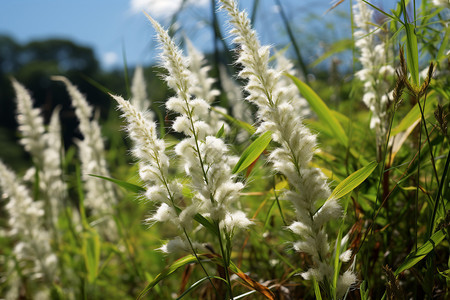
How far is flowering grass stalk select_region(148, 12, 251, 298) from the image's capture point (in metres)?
0.85

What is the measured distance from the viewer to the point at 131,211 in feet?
14.3

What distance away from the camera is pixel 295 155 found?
2.74ft

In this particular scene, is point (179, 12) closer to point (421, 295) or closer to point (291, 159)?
point (291, 159)

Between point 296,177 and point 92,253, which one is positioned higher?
point 296,177

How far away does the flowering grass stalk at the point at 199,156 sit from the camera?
2.77 ft

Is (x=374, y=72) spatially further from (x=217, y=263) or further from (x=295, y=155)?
(x=217, y=263)

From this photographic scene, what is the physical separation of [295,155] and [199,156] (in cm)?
21

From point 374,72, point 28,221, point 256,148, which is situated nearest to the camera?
point 256,148

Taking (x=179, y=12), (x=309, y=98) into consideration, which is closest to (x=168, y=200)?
(x=309, y=98)

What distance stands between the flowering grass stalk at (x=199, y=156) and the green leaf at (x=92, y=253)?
1.30 metres

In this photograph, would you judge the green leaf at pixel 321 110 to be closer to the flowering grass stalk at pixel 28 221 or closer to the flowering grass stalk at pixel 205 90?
the flowering grass stalk at pixel 205 90

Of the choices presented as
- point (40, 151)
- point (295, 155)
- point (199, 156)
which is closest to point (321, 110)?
point (295, 155)

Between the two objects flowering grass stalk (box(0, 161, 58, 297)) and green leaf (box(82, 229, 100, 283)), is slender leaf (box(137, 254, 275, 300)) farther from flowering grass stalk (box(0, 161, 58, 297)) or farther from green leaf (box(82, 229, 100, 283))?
flowering grass stalk (box(0, 161, 58, 297))

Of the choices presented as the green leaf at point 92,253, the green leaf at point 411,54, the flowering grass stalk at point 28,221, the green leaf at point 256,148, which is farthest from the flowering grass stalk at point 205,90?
the flowering grass stalk at point 28,221
